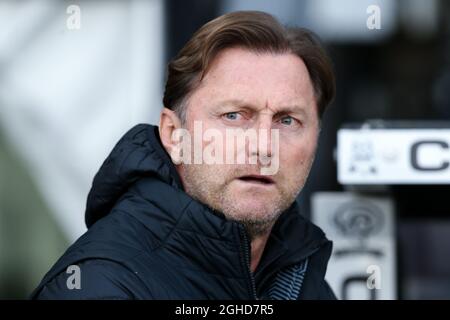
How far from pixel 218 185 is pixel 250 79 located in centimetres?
18

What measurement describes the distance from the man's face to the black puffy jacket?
46 millimetres

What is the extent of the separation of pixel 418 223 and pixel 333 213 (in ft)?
0.99

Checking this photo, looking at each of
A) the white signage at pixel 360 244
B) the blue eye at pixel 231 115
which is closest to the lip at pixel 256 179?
the blue eye at pixel 231 115


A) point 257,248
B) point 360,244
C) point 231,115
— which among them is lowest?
point 360,244

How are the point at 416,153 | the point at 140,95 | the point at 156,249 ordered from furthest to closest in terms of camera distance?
the point at 140,95
the point at 416,153
the point at 156,249

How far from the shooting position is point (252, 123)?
1696 millimetres

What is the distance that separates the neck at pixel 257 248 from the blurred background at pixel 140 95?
3.43 ft

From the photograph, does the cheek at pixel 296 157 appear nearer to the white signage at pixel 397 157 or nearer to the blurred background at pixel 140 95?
the white signage at pixel 397 157

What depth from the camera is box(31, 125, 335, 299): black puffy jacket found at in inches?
60.1

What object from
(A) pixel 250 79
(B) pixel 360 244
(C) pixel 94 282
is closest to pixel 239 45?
(A) pixel 250 79

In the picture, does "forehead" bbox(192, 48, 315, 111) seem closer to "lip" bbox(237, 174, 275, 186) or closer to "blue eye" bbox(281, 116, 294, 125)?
"blue eye" bbox(281, 116, 294, 125)

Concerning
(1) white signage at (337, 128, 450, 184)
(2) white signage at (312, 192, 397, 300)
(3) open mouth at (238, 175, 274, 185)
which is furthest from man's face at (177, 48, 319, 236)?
(2) white signage at (312, 192, 397, 300)

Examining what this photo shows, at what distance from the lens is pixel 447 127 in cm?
267

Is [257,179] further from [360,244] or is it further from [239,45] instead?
[360,244]
